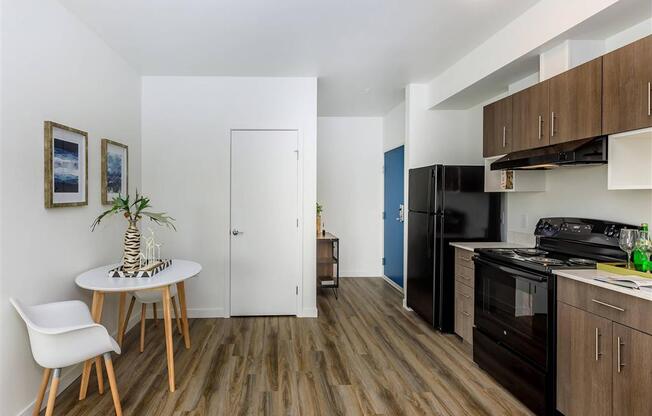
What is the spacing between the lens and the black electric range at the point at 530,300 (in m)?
2.24

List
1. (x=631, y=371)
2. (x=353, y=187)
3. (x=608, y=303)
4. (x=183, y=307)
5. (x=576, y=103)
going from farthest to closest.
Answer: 1. (x=353, y=187)
2. (x=183, y=307)
3. (x=576, y=103)
4. (x=608, y=303)
5. (x=631, y=371)

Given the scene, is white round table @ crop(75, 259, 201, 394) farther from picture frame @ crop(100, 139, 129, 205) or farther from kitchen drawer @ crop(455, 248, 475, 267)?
kitchen drawer @ crop(455, 248, 475, 267)

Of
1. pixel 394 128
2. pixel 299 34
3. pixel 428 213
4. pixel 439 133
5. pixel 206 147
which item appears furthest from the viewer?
pixel 394 128

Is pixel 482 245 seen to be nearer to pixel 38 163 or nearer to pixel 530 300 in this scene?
pixel 530 300

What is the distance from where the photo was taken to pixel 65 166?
2582 millimetres

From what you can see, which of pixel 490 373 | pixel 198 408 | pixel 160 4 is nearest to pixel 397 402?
pixel 490 373

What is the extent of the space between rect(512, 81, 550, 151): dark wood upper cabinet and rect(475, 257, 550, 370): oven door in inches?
35.9

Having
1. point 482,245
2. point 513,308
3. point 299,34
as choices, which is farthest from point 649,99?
point 299,34

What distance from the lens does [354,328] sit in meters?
3.81

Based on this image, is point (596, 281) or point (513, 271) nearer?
point (596, 281)

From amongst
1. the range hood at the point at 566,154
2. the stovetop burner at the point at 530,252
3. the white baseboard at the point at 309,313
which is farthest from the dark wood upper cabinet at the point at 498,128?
the white baseboard at the point at 309,313

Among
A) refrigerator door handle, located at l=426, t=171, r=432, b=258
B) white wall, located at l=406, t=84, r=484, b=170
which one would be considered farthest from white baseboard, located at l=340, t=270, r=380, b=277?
refrigerator door handle, located at l=426, t=171, r=432, b=258

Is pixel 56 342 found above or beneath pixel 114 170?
beneath

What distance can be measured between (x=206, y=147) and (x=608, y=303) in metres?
3.68
